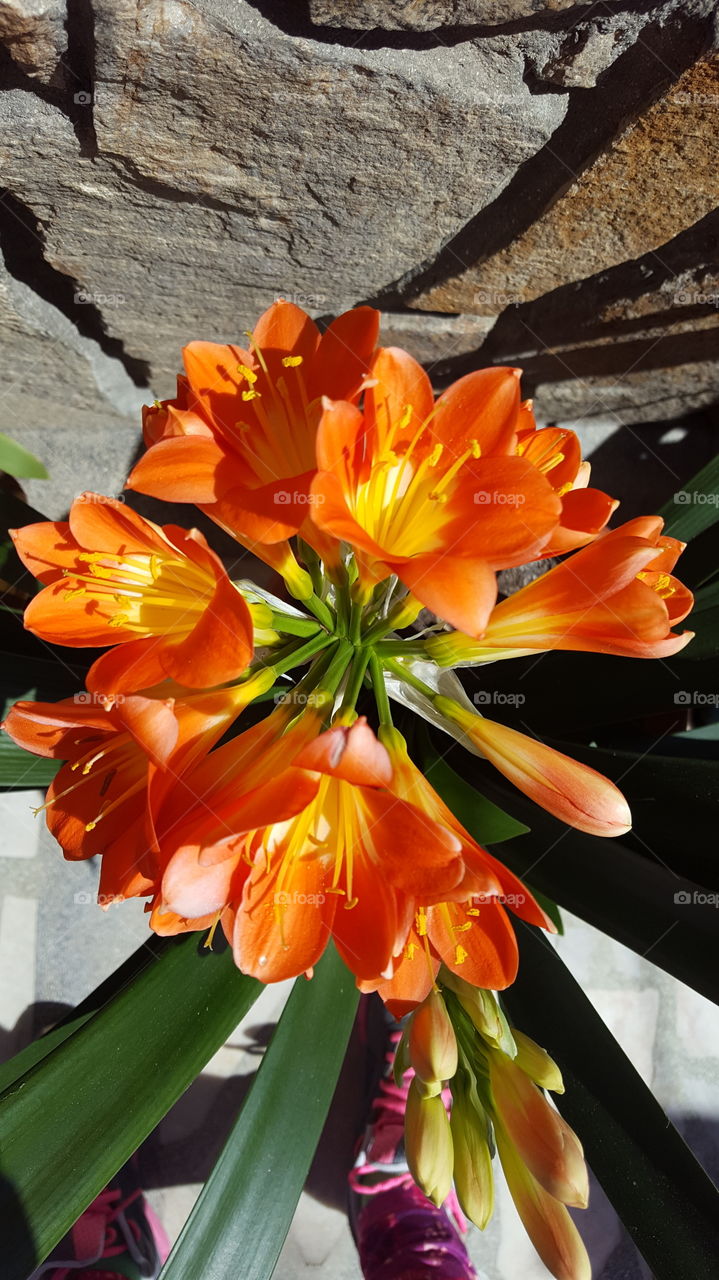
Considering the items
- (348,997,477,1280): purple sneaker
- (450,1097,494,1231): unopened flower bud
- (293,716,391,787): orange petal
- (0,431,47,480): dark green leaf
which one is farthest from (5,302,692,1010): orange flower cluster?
(348,997,477,1280): purple sneaker

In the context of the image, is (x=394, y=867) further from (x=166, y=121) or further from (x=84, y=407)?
(x=84, y=407)

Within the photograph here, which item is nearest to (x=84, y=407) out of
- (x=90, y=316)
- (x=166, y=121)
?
(x=90, y=316)

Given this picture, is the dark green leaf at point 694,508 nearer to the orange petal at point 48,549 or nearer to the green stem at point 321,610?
the green stem at point 321,610

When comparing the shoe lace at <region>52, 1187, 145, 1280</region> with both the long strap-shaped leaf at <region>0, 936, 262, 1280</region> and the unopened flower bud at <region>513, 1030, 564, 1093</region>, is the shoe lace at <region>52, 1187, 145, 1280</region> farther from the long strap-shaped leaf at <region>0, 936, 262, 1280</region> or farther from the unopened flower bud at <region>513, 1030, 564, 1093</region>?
the unopened flower bud at <region>513, 1030, 564, 1093</region>

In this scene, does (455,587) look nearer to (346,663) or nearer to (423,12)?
(346,663)

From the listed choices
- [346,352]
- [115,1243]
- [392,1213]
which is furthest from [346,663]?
[115,1243]
